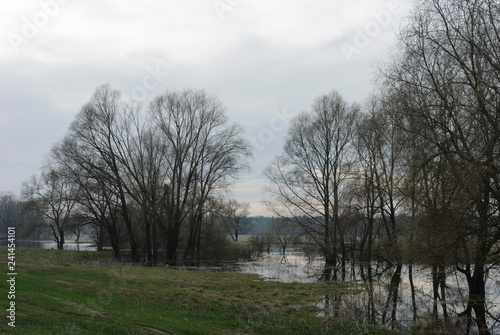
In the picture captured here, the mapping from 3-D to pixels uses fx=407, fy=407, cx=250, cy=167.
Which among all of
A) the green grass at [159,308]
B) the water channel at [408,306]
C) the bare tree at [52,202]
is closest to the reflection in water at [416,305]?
the water channel at [408,306]

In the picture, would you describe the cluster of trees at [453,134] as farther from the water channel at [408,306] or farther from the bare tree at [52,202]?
the bare tree at [52,202]

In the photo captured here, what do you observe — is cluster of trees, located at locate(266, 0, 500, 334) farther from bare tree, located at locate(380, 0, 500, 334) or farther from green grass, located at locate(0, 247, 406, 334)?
green grass, located at locate(0, 247, 406, 334)

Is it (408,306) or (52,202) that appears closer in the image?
(408,306)

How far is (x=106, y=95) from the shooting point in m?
37.2

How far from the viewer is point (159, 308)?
529 inches

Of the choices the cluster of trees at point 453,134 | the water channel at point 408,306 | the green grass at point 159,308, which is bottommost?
the water channel at point 408,306

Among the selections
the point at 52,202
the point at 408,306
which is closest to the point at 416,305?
the point at 408,306

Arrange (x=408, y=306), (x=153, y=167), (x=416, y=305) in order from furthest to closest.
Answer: (x=153, y=167) < (x=416, y=305) < (x=408, y=306)

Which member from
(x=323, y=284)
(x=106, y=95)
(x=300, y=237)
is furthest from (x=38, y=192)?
(x=323, y=284)

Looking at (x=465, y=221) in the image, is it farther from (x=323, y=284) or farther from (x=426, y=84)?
(x=323, y=284)

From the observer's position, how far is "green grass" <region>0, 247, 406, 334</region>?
32.4 feet

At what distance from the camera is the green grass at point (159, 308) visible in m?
9.88

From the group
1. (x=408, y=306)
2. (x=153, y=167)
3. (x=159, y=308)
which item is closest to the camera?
(x=159, y=308)

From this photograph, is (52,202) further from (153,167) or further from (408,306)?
(408,306)
